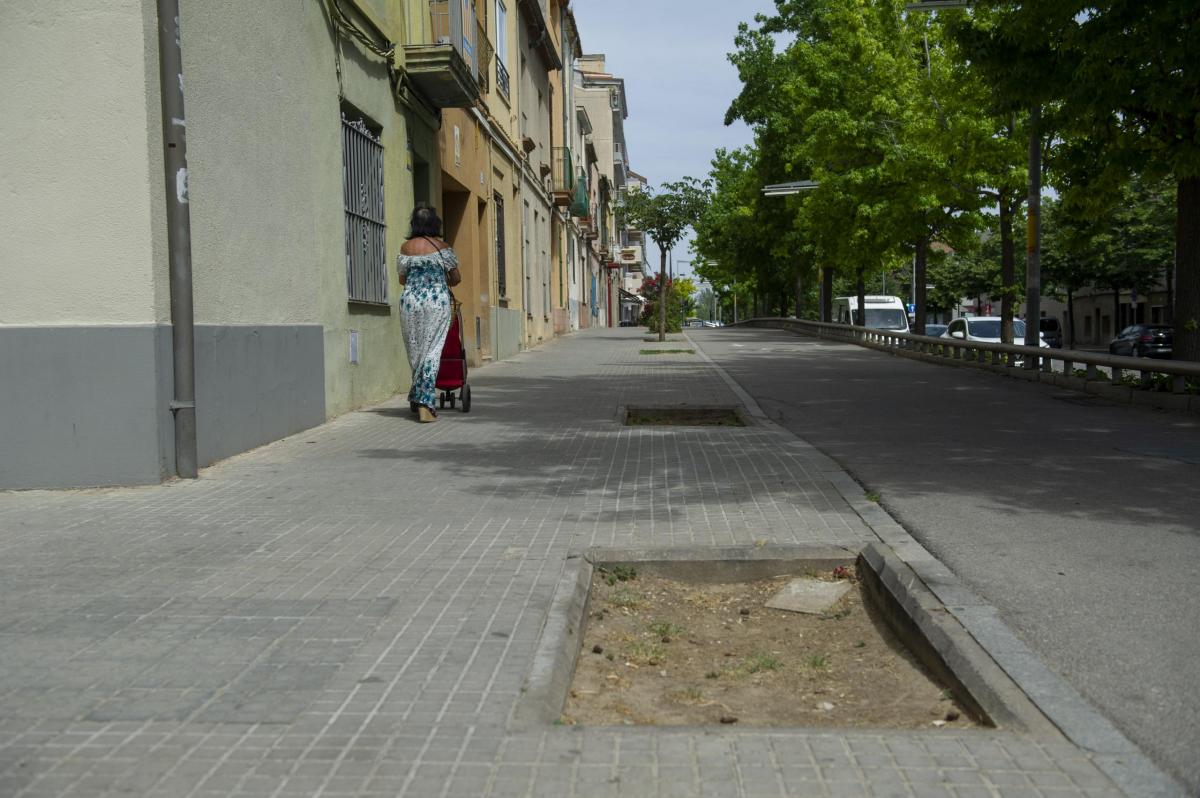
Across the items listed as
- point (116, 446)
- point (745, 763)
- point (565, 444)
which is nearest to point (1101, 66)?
point (565, 444)

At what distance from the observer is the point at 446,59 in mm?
13805

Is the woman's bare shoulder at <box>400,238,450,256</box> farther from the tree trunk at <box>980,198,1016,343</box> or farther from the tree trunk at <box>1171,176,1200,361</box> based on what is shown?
the tree trunk at <box>980,198,1016,343</box>

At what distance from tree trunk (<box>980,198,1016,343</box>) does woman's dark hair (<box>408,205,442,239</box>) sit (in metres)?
14.2

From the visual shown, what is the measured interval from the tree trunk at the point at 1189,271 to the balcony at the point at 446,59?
30.5ft

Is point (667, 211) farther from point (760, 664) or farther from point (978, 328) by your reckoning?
point (760, 664)

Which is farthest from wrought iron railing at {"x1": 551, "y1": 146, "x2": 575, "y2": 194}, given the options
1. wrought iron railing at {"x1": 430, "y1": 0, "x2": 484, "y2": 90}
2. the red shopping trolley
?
Result: the red shopping trolley

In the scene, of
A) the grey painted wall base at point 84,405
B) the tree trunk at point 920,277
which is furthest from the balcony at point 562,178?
the grey painted wall base at point 84,405

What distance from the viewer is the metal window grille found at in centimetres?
1188

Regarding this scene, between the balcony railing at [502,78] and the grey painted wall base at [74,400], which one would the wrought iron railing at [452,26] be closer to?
the balcony railing at [502,78]

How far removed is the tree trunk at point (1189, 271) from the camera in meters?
14.0

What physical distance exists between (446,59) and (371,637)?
1109 cm

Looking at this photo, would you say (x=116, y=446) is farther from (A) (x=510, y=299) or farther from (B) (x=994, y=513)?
(A) (x=510, y=299)

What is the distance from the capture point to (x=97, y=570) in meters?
5.02

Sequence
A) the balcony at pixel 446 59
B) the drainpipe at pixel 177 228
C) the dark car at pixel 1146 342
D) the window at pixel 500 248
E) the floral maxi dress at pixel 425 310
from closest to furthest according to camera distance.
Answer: the drainpipe at pixel 177 228 < the floral maxi dress at pixel 425 310 < the balcony at pixel 446 59 < the window at pixel 500 248 < the dark car at pixel 1146 342
